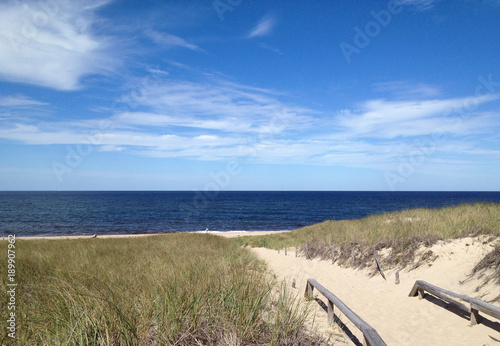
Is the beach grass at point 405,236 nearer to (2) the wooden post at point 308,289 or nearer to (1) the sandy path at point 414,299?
(1) the sandy path at point 414,299

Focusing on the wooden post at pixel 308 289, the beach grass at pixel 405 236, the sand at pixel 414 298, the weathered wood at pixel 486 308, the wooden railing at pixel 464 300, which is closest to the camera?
the weathered wood at pixel 486 308

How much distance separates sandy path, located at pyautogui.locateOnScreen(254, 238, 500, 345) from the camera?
662cm

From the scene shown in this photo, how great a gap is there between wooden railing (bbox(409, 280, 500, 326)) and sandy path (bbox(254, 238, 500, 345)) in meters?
0.22

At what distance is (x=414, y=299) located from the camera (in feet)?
29.6

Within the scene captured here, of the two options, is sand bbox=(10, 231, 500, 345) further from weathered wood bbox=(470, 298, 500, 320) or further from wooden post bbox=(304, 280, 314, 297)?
weathered wood bbox=(470, 298, 500, 320)

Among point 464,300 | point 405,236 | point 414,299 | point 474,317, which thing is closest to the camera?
point 474,317

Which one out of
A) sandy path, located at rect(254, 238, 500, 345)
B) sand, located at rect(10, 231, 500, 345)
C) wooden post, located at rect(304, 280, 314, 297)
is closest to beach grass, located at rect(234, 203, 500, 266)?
sand, located at rect(10, 231, 500, 345)

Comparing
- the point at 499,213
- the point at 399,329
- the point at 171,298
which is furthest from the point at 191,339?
the point at 499,213

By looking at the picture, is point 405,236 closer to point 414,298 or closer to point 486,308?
point 414,298

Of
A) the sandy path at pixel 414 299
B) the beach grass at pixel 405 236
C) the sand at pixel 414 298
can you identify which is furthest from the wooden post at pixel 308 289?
the beach grass at pixel 405 236

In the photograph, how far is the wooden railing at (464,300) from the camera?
6.05 m

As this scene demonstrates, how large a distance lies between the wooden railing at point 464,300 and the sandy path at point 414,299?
22 centimetres

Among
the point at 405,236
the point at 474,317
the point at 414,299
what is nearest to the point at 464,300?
the point at 474,317

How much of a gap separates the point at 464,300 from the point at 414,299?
2022 millimetres
